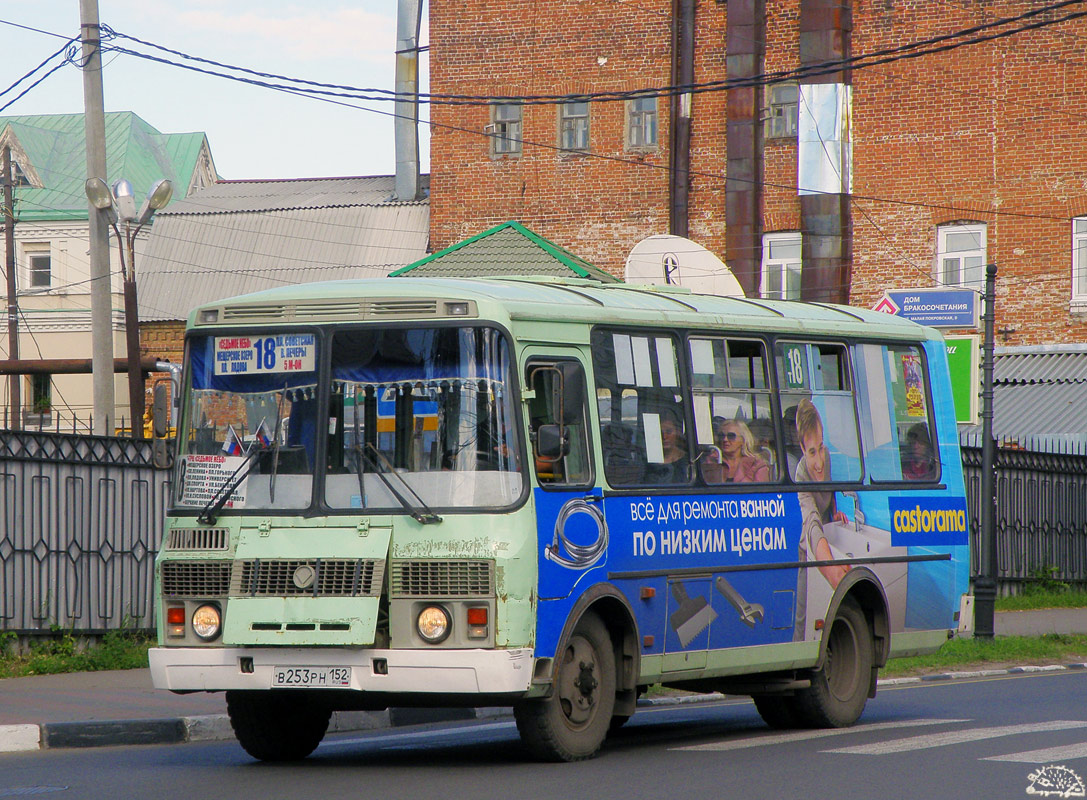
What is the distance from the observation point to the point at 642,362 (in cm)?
1056

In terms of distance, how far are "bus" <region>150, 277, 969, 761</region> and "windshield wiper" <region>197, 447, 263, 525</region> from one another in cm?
2

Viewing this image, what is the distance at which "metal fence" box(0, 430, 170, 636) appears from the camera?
14617mm

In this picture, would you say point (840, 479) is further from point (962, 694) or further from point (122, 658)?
point (122, 658)

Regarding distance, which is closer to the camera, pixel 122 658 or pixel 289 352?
pixel 289 352

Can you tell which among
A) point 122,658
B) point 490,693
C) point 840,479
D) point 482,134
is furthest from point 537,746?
point 482,134

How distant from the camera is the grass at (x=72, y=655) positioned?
1455 cm

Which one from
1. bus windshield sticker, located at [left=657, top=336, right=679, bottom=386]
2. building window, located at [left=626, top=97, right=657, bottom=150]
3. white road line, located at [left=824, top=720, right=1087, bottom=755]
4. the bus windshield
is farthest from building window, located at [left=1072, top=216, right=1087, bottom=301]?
the bus windshield

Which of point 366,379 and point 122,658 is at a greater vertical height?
point 366,379

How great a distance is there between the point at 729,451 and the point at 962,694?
464 cm

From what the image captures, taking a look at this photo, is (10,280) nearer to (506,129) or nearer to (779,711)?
(506,129)

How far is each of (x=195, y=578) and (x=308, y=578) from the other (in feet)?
2.59

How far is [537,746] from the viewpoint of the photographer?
31.4 ft

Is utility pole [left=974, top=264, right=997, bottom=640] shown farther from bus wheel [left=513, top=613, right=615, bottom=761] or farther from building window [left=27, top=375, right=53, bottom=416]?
building window [left=27, top=375, right=53, bottom=416]

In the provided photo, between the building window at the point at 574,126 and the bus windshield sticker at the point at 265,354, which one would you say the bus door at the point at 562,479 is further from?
Result: the building window at the point at 574,126
